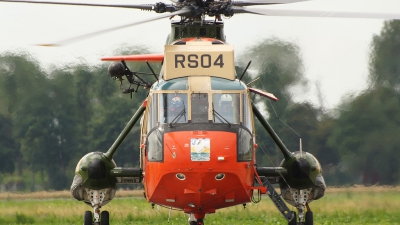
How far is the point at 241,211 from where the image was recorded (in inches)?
888

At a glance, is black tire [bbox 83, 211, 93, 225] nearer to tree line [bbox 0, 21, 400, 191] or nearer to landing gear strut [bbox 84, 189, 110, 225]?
landing gear strut [bbox 84, 189, 110, 225]

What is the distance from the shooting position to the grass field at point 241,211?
21781 mm

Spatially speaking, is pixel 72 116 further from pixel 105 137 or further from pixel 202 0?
pixel 202 0

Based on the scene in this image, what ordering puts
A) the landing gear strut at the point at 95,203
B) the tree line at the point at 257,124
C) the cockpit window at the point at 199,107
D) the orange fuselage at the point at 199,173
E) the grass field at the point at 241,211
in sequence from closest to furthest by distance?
the orange fuselage at the point at 199,173 < the cockpit window at the point at 199,107 < the landing gear strut at the point at 95,203 < the grass field at the point at 241,211 < the tree line at the point at 257,124

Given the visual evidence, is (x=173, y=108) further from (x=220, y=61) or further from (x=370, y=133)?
(x=370, y=133)

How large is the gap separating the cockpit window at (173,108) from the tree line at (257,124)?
7.82 metres

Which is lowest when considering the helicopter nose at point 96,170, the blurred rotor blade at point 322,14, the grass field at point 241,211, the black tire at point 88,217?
the grass field at point 241,211

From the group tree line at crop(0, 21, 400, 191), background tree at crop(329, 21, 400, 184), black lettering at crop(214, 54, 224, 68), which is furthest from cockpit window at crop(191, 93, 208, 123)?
background tree at crop(329, 21, 400, 184)

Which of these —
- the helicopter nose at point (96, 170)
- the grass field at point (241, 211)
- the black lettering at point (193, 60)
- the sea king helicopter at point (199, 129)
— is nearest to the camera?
the sea king helicopter at point (199, 129)

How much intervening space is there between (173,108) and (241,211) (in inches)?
322

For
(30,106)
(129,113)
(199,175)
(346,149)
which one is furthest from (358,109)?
(199,175)

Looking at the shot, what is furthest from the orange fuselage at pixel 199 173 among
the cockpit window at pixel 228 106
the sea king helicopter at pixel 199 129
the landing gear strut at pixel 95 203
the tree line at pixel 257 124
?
the tree line at pixel 257 124

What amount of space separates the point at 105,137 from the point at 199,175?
12.5 m

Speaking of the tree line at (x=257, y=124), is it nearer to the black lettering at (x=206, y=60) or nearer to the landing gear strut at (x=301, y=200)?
the landing gear strut at (x=301, y=200)
